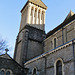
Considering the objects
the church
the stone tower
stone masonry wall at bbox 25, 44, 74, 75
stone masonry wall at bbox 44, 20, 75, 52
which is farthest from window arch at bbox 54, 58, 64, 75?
the stone tower

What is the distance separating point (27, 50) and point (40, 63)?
6590 millimetres

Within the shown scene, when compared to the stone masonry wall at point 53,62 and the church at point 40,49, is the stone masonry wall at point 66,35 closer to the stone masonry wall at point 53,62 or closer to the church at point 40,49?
the church at point 40,49

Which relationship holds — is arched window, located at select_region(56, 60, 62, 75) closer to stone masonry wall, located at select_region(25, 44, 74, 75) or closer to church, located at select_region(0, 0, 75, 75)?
church, located at select_region(0, 0, 75, 75)

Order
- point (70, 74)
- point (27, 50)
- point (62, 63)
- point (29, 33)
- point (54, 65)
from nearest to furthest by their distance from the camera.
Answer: point (70, 74) → point (62, 63) → point (54, 65) → point (27, 50) → point (29, 33)

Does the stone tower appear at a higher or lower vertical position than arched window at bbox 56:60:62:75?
higher

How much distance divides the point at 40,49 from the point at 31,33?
377 centimetres

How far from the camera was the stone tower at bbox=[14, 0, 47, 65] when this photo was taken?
24.5m

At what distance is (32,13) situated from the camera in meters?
29.3

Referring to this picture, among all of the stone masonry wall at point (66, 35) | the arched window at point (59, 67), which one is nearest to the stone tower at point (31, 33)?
the stone masonry wall at point (66, 35)

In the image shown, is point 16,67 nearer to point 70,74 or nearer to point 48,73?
point 48,73

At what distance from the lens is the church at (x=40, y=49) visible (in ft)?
48.1

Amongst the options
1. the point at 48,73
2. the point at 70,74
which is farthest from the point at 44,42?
the point at 70,74

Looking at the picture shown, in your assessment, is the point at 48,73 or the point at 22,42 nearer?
the point at 48,73

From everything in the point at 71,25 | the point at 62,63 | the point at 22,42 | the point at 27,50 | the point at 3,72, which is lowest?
the point at 3,72
